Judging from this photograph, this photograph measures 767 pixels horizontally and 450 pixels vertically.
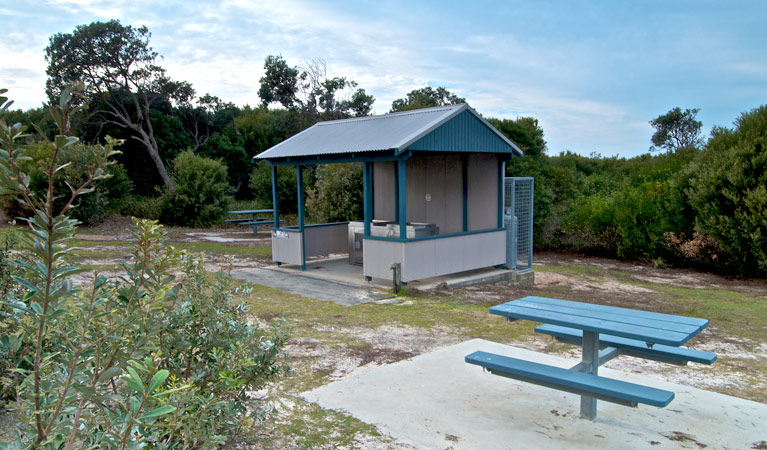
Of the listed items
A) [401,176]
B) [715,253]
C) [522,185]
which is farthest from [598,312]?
[715,253]

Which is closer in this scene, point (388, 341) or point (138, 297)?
point (138, 297)

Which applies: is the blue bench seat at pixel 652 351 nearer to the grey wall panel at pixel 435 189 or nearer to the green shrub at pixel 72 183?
the grey wall panel at pixel 435 189

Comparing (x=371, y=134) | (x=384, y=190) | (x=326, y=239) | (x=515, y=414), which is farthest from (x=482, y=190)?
(x=515, y=414)

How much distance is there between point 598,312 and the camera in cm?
432

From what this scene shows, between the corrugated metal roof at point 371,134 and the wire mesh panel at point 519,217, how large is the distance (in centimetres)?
82

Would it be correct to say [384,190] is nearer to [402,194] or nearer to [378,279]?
[378,279]

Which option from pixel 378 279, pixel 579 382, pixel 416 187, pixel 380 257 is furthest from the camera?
pixel 416 187

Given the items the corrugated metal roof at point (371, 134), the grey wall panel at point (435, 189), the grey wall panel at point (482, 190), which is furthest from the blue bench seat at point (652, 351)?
the grey wall panel at point (435, 189)

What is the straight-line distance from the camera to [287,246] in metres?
11.4

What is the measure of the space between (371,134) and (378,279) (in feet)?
8.56

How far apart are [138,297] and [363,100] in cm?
→ 2603

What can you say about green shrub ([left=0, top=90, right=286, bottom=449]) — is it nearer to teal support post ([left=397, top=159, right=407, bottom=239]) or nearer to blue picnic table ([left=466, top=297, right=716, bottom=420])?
blue picnic table ([left=466, top=297, right=716, bottom=420])

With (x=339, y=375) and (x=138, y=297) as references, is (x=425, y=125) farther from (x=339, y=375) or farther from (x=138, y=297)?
(x=138, y=297)

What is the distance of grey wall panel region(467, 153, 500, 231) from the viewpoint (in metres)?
11.1
